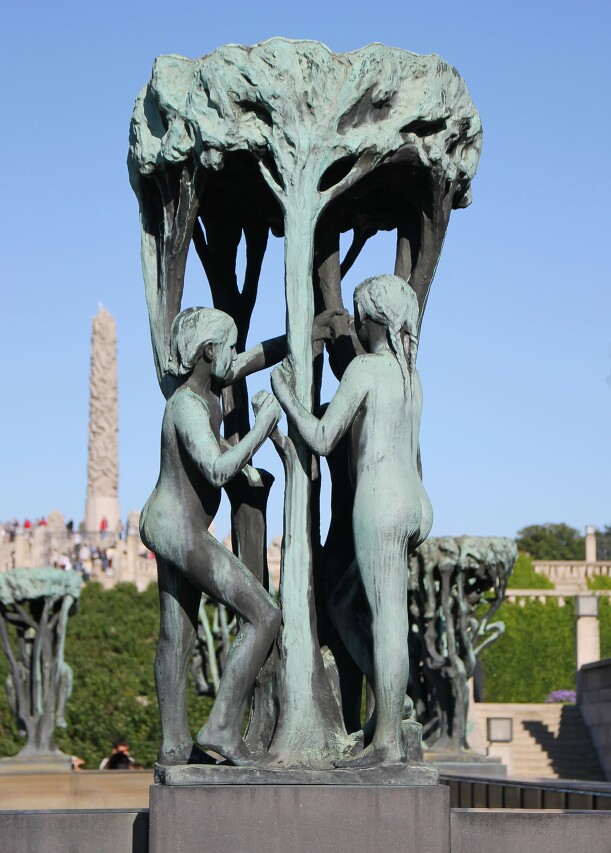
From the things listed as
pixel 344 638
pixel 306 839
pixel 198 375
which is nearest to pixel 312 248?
pixel 198 375

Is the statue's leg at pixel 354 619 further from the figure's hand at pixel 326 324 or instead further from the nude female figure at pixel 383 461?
the figure's hand at pixel 326 324

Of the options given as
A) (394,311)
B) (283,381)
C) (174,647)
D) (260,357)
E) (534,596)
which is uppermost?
(534,596)

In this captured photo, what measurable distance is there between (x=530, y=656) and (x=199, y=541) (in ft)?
133

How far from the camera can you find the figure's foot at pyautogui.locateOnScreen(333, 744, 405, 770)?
5.91 m

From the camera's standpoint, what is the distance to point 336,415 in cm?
612

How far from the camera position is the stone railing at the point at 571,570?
58156 mm

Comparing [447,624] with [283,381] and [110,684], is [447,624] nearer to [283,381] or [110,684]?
[110,684]

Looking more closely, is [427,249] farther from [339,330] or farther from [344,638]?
[344,638]

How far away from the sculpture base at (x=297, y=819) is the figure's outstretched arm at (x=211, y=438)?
3.69 feet

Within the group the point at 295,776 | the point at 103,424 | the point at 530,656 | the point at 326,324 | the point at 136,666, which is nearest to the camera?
the point at 295,776

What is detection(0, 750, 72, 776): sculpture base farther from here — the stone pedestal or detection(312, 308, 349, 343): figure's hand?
the stone pedestal

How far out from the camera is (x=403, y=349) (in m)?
6.26

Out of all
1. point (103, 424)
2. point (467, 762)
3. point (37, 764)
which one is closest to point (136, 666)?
point (467, 762)

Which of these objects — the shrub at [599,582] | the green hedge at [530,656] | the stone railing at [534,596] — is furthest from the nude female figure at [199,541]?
the shrub at [599,582]
